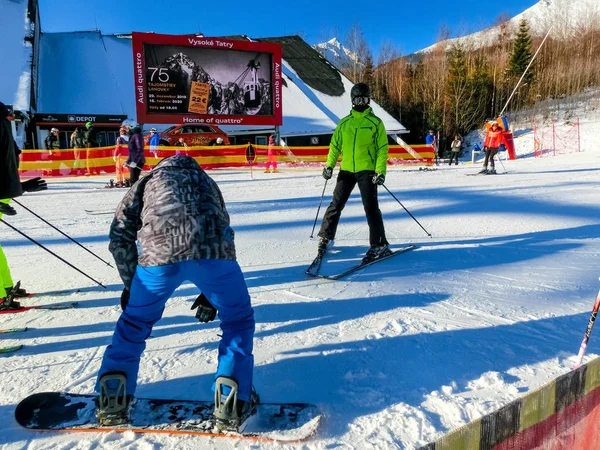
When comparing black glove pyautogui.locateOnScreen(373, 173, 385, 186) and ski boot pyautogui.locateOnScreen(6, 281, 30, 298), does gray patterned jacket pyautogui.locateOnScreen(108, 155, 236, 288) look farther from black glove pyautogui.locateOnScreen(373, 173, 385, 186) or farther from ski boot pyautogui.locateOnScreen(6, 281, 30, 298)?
black glove pyautogui.locateOnScreen(373, 173, 385, 186)

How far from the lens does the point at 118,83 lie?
2297 centimetres

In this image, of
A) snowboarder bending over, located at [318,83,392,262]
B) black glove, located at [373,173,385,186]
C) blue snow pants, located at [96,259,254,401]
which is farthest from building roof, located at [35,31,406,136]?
blue snow pants, located at [96,259,254,401]

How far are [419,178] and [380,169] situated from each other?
8064 mm

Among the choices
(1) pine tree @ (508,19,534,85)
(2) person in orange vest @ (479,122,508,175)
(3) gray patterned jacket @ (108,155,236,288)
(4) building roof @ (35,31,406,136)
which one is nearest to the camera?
(3) gray patterned jacket @ (108,155,236,288)

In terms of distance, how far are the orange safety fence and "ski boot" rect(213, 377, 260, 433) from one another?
464 inches

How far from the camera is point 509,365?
7.78 ft

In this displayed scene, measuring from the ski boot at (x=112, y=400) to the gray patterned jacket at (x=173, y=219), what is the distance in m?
0.47

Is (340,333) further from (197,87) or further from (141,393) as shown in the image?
(197,87)

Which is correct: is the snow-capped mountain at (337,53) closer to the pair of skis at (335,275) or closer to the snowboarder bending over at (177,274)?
the pair of skis at (335,275)

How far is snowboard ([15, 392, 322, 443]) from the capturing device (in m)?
1.85

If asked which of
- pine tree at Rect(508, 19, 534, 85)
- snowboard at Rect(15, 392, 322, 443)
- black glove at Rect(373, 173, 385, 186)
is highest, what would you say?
pine tree at Rect(508, 19, 534, 85)

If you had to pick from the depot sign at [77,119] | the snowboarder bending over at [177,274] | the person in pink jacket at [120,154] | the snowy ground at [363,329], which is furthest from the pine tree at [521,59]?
the snowboarder bending over at [177,274]

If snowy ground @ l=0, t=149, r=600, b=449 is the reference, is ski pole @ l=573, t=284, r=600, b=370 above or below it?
above

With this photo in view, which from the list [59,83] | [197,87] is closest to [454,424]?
[197,87]
